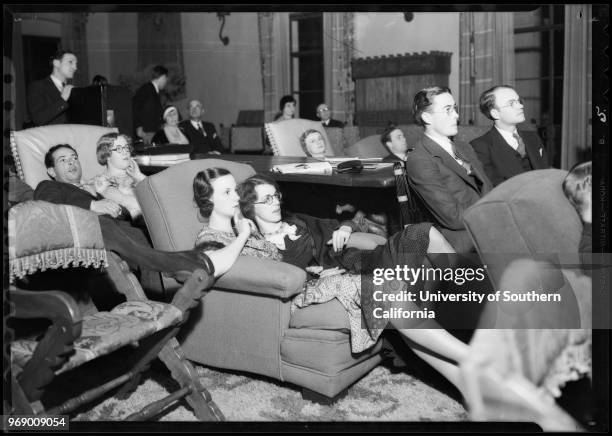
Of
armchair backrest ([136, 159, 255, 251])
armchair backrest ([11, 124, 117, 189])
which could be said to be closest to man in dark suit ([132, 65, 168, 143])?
armchair backrest ([11, 124, 117, 189])

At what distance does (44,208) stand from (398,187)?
166cm

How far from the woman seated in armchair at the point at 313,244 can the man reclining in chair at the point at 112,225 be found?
0.23m

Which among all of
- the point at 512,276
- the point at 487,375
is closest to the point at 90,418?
the point at 487,375

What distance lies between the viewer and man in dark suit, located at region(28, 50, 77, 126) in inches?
185

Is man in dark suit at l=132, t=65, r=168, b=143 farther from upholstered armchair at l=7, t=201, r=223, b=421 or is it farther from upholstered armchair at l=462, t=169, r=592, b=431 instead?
upholstered armchair at l=462, t=169, r=592, b=431

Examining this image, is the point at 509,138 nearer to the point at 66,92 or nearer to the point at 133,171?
the point at 133,171

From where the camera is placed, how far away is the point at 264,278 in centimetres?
272

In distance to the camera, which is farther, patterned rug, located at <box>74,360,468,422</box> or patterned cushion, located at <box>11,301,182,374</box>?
patterned rug, located at <box>74,360,468,422</box>

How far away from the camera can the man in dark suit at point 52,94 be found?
15.5ft

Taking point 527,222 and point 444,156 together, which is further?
point 444,156

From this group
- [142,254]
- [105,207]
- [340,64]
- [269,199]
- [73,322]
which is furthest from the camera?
[340,64]

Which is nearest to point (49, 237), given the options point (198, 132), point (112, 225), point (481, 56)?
point (112, 225)

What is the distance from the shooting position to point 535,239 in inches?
85.1

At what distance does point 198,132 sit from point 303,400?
4989 mm
